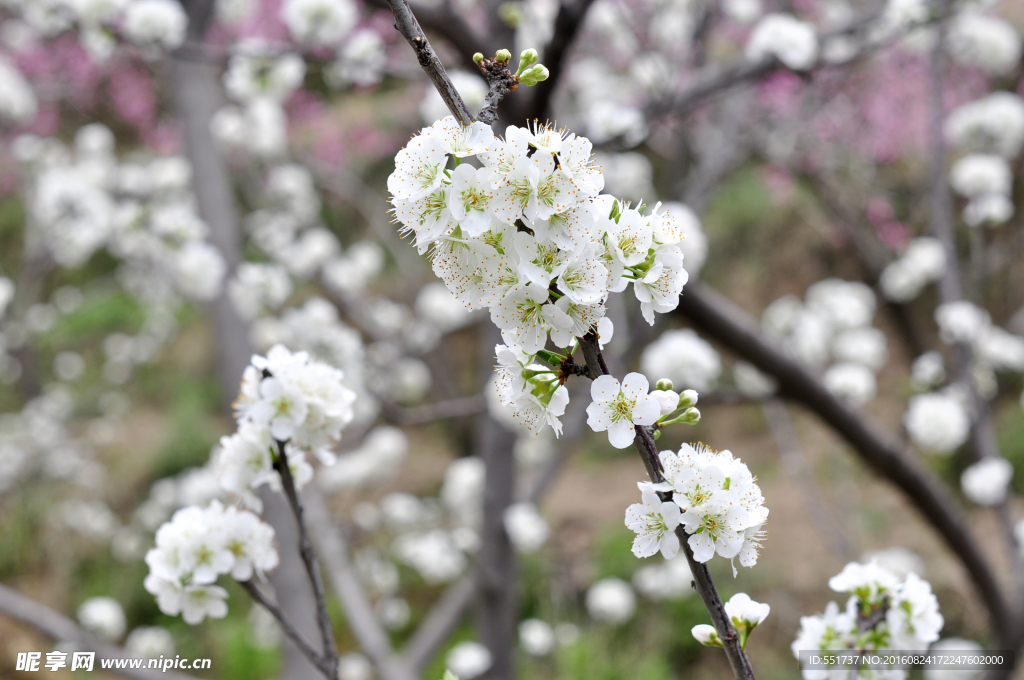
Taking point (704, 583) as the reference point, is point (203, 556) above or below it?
below

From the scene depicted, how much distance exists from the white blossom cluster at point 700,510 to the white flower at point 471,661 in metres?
2.02

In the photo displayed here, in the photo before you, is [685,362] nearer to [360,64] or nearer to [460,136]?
[360,64]

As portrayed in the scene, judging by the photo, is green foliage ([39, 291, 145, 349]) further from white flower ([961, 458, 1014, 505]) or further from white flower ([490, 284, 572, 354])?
white flower ([490, 284, 572, 354])

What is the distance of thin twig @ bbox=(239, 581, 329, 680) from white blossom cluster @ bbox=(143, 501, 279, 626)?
28mm

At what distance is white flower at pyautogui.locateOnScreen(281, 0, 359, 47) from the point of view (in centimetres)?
234

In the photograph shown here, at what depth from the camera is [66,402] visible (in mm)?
5367

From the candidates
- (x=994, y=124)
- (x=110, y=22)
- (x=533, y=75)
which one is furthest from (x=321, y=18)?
(x=994, y=124)

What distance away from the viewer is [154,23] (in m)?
2.10

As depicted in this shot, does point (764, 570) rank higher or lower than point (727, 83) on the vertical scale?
higher

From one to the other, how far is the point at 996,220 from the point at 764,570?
2574 millimetres

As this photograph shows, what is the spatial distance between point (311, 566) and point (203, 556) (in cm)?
17

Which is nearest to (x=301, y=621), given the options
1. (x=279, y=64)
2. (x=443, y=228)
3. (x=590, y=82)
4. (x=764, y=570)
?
(x=279, y=64)

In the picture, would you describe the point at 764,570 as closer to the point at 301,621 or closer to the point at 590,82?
the point at 301,621

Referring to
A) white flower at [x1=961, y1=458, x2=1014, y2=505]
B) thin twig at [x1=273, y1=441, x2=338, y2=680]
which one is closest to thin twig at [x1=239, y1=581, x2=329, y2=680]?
thin twig at [x1=273, y1=441, x2=338, y2=680]
